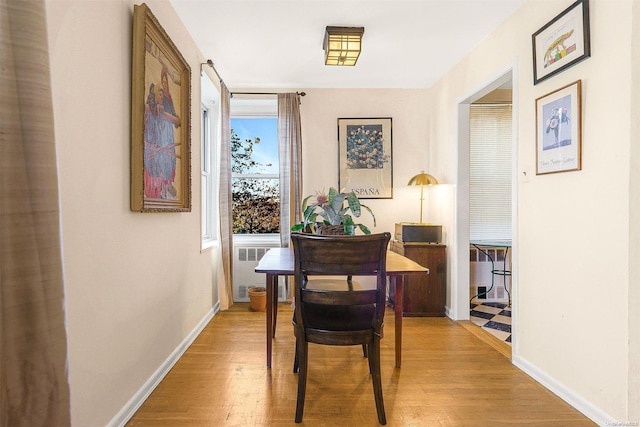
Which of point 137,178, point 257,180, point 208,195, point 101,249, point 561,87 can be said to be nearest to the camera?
point 101,249

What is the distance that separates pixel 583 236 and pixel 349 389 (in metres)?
1.56

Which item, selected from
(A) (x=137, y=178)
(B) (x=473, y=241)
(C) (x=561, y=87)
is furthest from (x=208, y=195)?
(C) (x=561, y=87)

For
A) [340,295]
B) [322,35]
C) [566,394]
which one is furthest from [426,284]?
[322,35]

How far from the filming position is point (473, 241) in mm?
3969

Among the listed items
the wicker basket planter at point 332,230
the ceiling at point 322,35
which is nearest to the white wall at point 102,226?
the ceiling at point 322,35

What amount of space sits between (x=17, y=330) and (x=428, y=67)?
371cm

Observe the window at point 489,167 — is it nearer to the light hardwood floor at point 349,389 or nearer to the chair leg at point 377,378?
the light hardwood floor at point 349,389

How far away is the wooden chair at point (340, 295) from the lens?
1717mm

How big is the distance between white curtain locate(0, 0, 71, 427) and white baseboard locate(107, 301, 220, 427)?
892 mm

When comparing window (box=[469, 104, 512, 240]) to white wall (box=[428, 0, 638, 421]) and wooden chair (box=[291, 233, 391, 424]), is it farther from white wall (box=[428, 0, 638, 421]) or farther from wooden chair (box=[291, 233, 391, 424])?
wooden chair (box=[291, 233, 391, 424])

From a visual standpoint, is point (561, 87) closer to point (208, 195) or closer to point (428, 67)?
point (428, 67)

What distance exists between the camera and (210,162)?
→ 3.85 metres

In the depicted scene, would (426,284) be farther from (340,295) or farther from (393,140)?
(340,295)

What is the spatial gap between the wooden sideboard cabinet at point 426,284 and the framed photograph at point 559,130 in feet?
4.96
